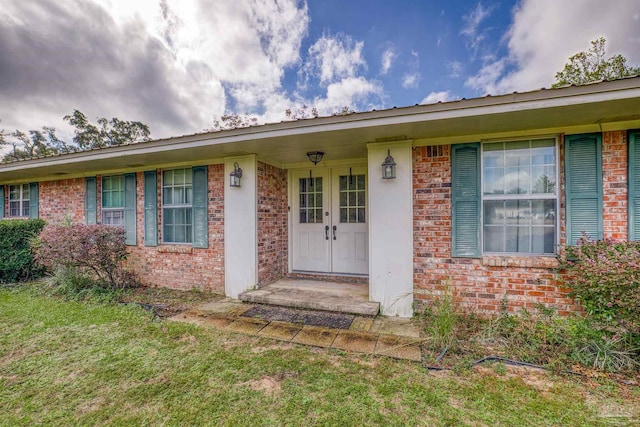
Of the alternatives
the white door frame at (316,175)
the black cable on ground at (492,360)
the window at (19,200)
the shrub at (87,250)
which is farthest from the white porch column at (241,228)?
the window at (19,200)

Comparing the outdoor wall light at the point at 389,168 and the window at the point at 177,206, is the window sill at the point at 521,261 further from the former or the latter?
the window at the point at 177,206

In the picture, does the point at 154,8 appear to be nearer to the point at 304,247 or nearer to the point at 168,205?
the point at 168,205

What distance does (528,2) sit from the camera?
18.3 ft

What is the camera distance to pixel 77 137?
61.4 feet

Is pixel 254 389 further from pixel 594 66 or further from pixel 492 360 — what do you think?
pixel 594 66

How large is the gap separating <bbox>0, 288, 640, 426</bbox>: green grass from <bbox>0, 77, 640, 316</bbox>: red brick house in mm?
1440

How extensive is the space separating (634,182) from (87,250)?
8.03 meters

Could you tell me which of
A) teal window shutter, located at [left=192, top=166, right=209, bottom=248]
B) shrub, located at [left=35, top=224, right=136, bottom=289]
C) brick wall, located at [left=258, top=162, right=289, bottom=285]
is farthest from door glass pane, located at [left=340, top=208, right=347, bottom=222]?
shrub, located at [left=35, top=224, right=136, bottom=289]

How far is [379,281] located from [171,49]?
8.61 meters

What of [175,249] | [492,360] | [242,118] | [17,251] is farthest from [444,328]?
[242,118]

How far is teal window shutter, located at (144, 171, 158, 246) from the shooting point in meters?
5.43

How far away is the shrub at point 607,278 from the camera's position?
245cm

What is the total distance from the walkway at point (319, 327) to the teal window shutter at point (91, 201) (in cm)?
400

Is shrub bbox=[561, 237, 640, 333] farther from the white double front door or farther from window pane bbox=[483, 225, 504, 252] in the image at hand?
the white double front door
